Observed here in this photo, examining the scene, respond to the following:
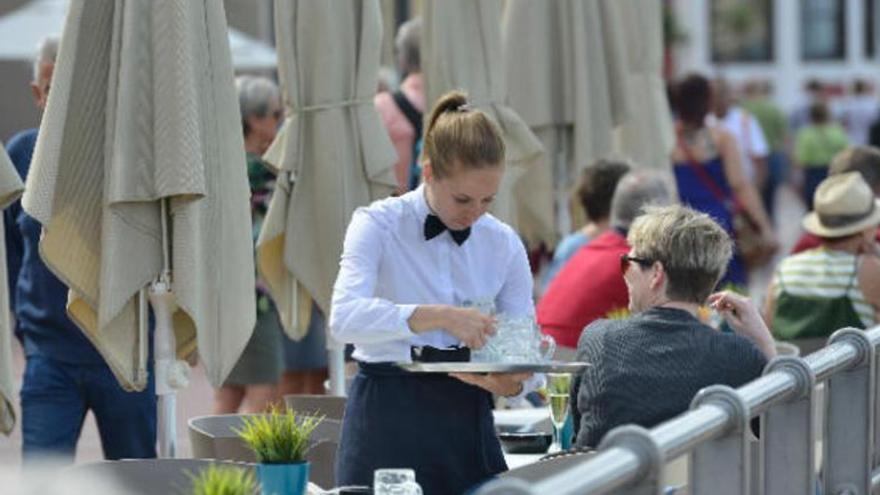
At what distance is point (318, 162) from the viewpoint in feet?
24.1

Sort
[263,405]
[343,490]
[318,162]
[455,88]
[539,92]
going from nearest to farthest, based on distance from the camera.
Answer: [343,490]
[318,162]
[455,88]
[263,405]
[539,92]

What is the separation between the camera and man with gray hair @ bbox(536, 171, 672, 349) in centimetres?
812

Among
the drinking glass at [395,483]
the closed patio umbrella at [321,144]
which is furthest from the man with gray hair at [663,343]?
the closed patio umbrella at [321,144]

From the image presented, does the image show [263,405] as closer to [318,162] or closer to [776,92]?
[318,162]

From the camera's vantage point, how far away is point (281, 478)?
16.0 feet

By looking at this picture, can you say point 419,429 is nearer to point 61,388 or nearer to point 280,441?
point 280,441

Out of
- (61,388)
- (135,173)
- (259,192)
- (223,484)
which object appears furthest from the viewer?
(259,192)

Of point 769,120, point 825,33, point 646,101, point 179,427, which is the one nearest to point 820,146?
point 769,120

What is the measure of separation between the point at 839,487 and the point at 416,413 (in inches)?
59.1

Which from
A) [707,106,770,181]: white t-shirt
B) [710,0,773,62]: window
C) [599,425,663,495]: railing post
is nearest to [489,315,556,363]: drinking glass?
[599,425,663,495]: railing post

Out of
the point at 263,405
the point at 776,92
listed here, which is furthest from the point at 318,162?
the point at 776,92

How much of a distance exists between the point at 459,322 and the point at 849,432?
63.3 inches

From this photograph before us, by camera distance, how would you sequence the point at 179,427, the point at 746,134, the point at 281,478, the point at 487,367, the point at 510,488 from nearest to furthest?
the point at 510,488, the point at 281,478, the point at 487,367, the point at 179,427, the point at 746,134

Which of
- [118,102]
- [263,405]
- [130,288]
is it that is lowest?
[263,405]
